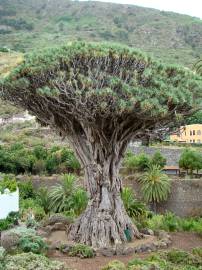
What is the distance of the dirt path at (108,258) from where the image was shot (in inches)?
616

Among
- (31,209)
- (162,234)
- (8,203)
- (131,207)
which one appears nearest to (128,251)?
(162,234)

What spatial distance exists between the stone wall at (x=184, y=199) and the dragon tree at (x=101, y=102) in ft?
37.9

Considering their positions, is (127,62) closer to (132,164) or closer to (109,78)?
(109,78)

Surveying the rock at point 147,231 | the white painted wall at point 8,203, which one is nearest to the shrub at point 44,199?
the white painted wall at point 8,203

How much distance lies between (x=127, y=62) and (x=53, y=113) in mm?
2783

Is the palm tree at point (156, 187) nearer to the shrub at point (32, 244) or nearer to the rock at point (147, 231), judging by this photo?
the rock at point (147, 231)

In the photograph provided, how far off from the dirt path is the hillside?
53728mm

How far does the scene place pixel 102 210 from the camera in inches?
→ 715

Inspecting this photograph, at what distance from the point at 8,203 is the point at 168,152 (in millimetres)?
22094

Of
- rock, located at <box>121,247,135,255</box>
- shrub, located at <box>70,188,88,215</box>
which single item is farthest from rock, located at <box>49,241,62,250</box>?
shrub, located at <box>70,188,88,215</box>

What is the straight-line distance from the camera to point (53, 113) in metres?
18.0

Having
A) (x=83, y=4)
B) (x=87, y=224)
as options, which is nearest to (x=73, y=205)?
(x=87, y=224)

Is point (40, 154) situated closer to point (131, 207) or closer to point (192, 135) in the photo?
point (131, 207)

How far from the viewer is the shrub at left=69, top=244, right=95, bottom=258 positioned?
54.7 ft
